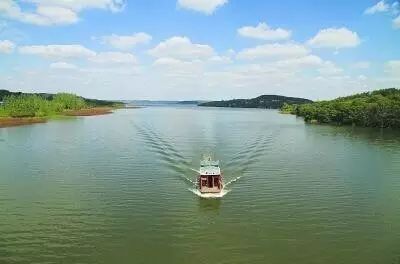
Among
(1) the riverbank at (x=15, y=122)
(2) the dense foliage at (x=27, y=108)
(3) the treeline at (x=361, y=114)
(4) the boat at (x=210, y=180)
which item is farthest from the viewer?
(2) the dense foliage at (x=27, y=108)

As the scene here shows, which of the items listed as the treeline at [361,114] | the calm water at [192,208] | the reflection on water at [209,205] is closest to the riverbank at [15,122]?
the calm water at [192,208]

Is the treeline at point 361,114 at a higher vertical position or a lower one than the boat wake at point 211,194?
higher

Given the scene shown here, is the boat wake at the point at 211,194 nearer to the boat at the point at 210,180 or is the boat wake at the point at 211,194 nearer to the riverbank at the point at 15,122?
the boat at the point at 210,180

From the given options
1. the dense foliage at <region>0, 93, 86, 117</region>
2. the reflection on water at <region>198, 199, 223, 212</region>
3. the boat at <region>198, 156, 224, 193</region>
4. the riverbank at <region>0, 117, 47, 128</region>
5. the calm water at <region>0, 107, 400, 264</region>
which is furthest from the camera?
the dense foliage at <region>0, 93, 86, 117</region>

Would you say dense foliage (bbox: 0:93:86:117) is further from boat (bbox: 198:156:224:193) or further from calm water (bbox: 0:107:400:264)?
boat (bbox: 198:156:224:193)

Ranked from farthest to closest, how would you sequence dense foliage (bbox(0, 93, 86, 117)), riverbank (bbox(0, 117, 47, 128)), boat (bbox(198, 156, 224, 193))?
dense foliage (bbox(0, 93, 86, 117))
riverbank (bbox(0, 117, 47, 128))
boat (bbox(198, 156, 224, 193))

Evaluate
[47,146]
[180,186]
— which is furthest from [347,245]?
[47,146]

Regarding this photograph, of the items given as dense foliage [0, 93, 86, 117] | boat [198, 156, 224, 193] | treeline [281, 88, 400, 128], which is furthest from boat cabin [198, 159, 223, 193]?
dense foliage [0, 93, 86, 117]

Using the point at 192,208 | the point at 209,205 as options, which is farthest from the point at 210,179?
the point at 192,208

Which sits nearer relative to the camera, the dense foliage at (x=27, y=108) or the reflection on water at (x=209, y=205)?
the reflection on water at (x=209, y=205)
